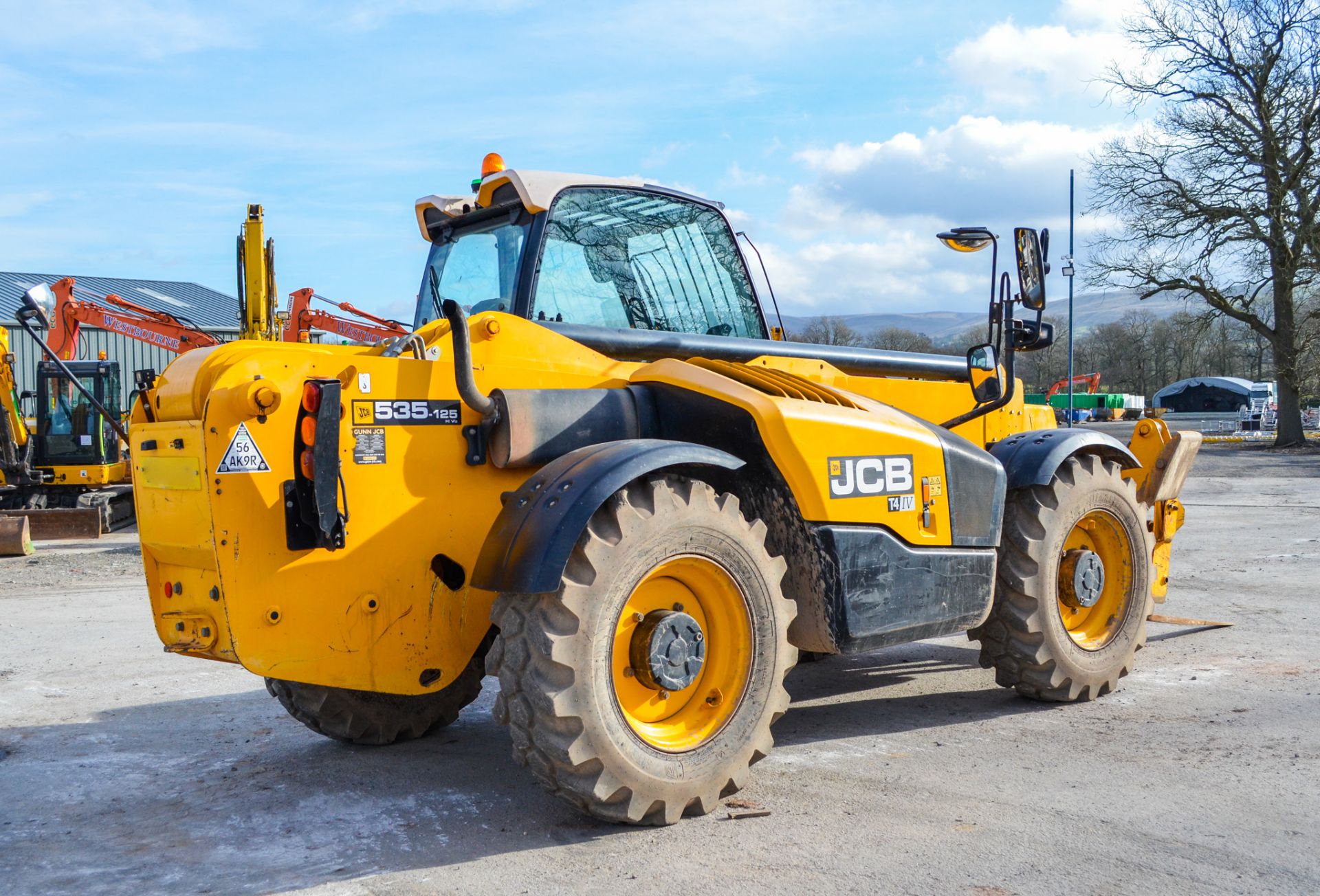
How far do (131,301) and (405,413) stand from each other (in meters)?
42.8

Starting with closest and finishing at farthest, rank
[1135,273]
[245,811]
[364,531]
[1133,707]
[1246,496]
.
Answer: [364,531]
[245,811]
[1133,707]
[1246,496]
[1135,273]

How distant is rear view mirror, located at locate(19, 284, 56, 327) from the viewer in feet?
15.5

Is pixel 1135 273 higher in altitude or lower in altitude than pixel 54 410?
higher

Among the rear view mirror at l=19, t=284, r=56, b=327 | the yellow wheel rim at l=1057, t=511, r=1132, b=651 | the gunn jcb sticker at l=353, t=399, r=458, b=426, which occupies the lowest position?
the yellow wheel rim at l=1057, t=511, r=1132, b=651

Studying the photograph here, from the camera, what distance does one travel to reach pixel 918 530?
4980 millimetres

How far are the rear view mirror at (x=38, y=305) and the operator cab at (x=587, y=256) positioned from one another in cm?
166

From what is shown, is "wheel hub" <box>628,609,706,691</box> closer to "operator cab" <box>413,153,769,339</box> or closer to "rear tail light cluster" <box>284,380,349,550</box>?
"rear tail light cluster" <box>284,380,349,550</box>

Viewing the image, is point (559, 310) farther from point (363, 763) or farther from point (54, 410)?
point (54, 410)

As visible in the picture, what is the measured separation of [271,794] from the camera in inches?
187

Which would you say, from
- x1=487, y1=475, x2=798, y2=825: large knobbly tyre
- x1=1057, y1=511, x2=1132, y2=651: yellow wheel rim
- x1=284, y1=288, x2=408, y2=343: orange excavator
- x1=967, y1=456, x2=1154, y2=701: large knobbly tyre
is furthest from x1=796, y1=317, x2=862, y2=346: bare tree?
x1=284, y1=288, x2=408, y2=343: orange excavator

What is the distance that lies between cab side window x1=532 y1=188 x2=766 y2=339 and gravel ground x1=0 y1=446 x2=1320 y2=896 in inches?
79.0

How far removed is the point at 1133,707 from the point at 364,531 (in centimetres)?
394

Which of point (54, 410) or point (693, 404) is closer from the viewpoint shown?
point (693, 404)

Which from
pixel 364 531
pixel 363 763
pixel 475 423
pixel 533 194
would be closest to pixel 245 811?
pixel 363 763
